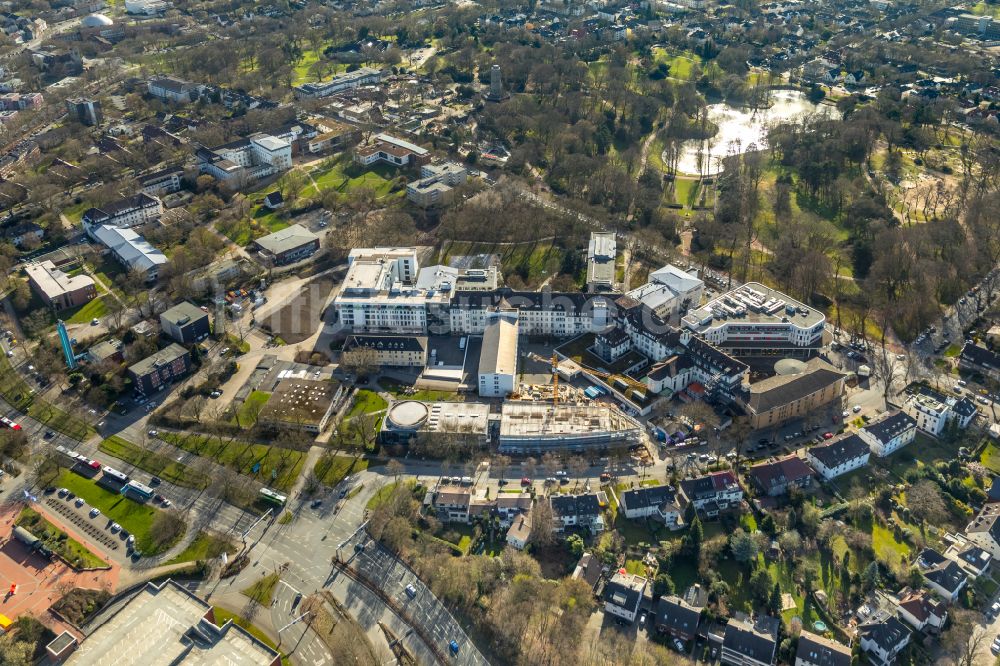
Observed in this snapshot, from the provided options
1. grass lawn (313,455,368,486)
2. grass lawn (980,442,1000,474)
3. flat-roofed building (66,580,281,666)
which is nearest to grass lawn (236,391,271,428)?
grass lawn (313,455,368,486)

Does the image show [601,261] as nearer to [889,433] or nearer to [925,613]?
[889,433]

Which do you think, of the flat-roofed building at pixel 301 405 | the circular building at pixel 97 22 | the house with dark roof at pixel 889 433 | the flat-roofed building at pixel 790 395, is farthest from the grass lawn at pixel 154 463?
the circular building at pixel 97 22

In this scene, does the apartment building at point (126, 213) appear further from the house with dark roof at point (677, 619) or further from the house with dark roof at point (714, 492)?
the house with dark roof at point (677, 619)

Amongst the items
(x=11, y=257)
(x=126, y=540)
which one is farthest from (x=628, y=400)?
(x=11, y=257)

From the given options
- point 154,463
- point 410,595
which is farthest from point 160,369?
point 410,595

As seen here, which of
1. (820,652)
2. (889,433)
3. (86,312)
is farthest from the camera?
(86,312)

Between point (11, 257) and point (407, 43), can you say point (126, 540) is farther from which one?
point (407, 43)
